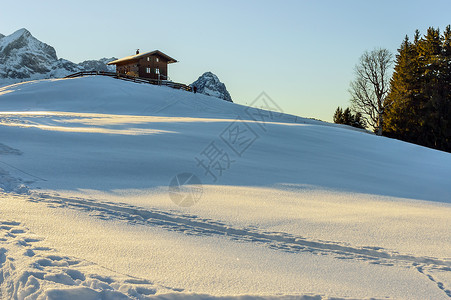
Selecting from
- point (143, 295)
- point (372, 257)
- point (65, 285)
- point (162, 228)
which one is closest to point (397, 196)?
point (372, 257)

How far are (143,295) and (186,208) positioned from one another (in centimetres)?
259

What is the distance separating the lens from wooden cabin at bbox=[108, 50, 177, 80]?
1690 inches

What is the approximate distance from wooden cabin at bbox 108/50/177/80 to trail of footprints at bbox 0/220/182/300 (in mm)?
41434

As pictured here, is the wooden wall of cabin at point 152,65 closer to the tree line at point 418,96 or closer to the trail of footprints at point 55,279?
the tree line at point 418,96

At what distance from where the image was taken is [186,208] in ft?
17.3

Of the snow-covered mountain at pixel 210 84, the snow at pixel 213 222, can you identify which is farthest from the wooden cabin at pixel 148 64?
the snow-covered mountain at pixel 210 84

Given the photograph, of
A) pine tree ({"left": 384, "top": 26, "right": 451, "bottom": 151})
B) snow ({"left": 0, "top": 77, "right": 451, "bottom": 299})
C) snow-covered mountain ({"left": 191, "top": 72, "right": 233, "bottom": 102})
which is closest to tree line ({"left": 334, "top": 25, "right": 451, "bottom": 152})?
pine tree ({"left": 384, "top": 26, "right": 451, "bottom": 151})

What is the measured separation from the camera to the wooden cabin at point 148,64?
4294 centimetres

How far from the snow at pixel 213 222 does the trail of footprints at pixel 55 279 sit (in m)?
0.01

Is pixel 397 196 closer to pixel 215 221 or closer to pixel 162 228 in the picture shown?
pixel 215 221

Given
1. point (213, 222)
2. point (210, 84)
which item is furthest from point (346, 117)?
point (210, 84)

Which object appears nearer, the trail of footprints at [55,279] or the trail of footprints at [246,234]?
the trail of footprints at [55,279]

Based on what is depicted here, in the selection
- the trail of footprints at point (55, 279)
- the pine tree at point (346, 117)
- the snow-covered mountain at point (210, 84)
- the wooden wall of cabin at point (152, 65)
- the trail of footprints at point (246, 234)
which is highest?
the snow-covered mountain at point (210, 84)

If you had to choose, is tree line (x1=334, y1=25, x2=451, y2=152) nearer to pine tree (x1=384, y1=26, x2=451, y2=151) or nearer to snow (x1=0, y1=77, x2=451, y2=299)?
pine tree (x1=384, y1=26, x2=451, y2=151)
